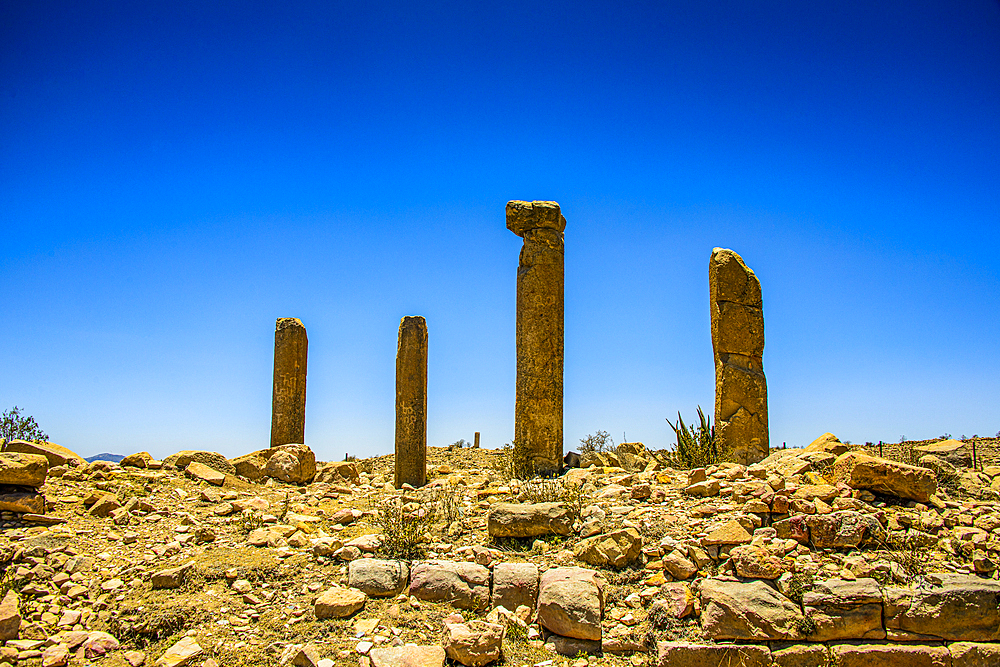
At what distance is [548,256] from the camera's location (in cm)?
1185

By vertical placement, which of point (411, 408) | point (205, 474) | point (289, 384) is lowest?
point (205, 474)

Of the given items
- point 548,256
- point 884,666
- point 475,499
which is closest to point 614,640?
point 884,666

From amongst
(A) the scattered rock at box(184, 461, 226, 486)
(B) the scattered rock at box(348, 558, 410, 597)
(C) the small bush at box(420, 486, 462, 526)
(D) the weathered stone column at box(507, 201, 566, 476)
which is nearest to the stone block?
(B) the scattered rock at box(348, 558, 410, 597)

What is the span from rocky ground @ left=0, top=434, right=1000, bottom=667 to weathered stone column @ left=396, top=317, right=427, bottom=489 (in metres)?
2.51

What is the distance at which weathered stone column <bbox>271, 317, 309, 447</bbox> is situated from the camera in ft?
45.8

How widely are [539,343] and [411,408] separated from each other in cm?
241

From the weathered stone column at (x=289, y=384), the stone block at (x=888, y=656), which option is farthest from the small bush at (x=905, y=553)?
the weathered stone column at (x=289, y=384)

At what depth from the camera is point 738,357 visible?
11617 millimetres

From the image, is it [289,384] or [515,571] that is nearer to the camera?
[515,571]

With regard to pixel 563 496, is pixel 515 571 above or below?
below

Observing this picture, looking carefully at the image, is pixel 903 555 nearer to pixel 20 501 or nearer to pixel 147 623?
pixel 147 623

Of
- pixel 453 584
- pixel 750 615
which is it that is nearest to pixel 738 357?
pixel 750 615

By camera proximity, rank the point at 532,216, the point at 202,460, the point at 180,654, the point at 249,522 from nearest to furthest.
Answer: the point at 180,654 < the point at 249,522 < the point at 202,460 < the point at 532,216

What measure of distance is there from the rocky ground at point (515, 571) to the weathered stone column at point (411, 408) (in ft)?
8.22
